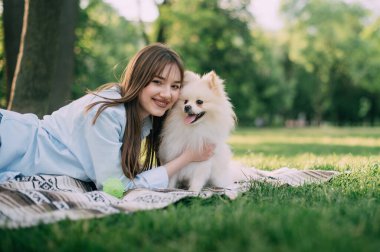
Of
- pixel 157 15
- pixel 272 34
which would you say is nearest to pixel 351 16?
pixel 272 34

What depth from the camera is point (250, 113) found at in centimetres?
3472

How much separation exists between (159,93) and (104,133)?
1.96 feet

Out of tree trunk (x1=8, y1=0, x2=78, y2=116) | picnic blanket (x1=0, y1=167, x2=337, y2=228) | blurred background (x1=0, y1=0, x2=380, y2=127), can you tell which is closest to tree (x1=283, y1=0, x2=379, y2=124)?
blurred background (x1=0, y1=0, x2=380, y2=127)

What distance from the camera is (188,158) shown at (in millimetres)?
3770

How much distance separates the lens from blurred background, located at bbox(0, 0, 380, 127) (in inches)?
220

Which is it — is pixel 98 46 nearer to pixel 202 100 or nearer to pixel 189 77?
pixel 189 77

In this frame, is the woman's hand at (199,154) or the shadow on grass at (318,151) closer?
the woman's hand at (199,154)

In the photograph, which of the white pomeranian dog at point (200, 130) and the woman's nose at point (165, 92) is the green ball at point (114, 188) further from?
the woman's nose at point (165, 92)

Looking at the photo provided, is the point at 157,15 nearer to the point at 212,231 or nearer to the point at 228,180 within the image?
the point at 228,180

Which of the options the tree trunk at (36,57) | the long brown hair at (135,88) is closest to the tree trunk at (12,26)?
the tree trunk at (36,57)

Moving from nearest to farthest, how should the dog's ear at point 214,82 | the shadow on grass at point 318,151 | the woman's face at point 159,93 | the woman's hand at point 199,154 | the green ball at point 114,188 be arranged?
the green ball at point 114,188 < the woman's face at point 159,93 < the woman's hand at point 199,154 < the dog's ear at point 214,82 < the shadow on grass at point 318,151

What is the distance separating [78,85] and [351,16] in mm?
28029

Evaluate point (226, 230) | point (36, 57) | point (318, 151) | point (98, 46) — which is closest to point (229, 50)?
point (98, 46)

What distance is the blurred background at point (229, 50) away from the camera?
559 cm
